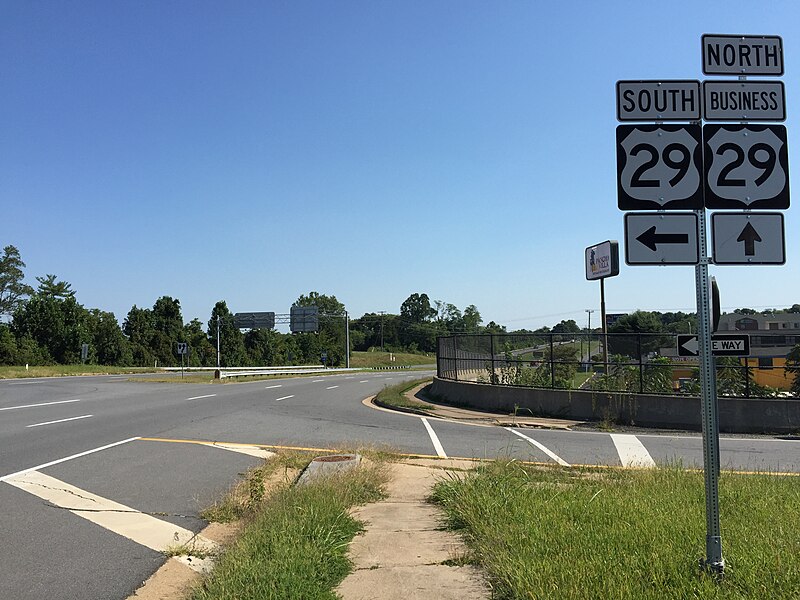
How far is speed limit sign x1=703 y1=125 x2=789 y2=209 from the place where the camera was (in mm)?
5207

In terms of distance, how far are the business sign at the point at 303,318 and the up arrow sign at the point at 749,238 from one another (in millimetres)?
74704

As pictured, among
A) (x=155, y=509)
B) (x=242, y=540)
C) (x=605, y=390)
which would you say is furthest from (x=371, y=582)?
(x=605, y=390)

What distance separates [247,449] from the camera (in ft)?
41.9

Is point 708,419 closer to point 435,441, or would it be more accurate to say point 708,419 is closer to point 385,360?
point 435,441

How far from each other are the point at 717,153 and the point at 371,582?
410 centimetres

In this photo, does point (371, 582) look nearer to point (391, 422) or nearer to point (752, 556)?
point (752, 556)

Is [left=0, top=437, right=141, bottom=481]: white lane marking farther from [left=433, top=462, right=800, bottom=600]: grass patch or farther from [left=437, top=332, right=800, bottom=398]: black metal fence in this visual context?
[left=437, top=332, right=800, bottom=398]: black metal fence

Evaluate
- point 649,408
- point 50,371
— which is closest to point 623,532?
point 649,408

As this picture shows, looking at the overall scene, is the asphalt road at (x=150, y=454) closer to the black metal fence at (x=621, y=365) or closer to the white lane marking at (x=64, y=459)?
the white lane marking at (x=64, y=459)

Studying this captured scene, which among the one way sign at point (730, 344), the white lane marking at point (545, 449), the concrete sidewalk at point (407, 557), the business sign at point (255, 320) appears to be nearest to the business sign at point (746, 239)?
the one way sign at point (730, 344)

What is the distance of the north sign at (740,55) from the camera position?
17.9 feet

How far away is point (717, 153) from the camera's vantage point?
5293 millimetres

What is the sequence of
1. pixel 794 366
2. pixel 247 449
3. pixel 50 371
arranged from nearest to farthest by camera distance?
pixel 247 449 < pixel 794 366 < pixel 50 371

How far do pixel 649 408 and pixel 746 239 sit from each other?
1237 centimetres
